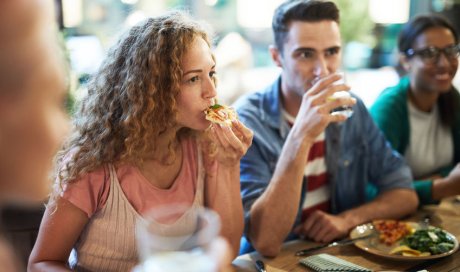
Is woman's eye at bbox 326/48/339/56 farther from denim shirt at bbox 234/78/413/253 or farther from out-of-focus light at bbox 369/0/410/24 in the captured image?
out-of-focus light at bbox 369/0/410/24

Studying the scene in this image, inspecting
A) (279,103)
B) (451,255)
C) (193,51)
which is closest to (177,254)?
(193,51)

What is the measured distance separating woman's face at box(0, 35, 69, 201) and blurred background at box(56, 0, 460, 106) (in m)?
4.57

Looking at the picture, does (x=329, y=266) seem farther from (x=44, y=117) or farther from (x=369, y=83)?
(x=369, y=83)

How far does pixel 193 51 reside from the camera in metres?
1.65

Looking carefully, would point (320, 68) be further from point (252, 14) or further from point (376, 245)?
point (252, 14)

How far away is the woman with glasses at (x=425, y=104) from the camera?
2734 mm

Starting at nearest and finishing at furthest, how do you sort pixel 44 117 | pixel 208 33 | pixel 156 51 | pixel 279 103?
1. pixel 44 117
2. pixel 156 51
3. pixel 208 33
4. pixel 279 103

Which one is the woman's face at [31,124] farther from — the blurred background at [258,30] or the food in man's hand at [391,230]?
the blurred background at [258,30]

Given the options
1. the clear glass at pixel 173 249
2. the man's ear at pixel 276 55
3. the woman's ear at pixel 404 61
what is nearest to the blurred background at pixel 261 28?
the woman's ear at pixel 404 61

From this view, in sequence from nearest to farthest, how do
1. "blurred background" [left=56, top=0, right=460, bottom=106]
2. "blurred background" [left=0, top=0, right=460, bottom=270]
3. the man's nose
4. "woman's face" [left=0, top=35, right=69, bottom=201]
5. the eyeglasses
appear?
"woman's face" [left=0, top=35, right=69, bottom=201], the man's nose, the eyeglasses, "blurred background" [left=0, top=0, right=460, bottom=270], "blurred background" [left=56, top=0, right=460, bottom=106]

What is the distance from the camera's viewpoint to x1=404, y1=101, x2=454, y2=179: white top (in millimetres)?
2805

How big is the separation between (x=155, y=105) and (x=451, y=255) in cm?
114

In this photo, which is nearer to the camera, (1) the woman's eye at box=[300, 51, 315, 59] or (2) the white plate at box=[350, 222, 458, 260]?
(2) the white plate at box=[350, 222, 458, 260]

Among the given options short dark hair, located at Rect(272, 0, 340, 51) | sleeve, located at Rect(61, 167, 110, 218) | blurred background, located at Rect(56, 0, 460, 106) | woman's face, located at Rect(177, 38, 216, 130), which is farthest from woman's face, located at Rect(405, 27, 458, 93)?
blurred background, located at Rect(56, 0, 460, 106)
